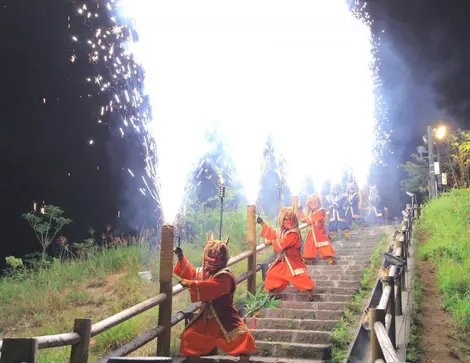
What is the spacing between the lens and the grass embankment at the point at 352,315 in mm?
5758

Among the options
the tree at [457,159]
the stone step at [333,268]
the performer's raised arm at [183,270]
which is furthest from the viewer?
the tree at [457,159]

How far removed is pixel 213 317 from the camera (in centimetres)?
501

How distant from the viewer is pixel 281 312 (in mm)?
7051

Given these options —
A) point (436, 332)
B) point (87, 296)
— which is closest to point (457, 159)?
point (436, 332)

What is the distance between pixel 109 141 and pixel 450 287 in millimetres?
12726

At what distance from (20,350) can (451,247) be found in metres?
9.27

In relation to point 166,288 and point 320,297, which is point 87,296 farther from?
point 320,297

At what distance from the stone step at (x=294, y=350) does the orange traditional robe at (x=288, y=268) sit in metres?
1.75

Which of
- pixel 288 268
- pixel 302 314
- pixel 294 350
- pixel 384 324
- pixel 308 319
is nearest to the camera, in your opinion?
pixel 384 324

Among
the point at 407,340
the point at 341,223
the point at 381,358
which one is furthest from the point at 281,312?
the point at 341,223

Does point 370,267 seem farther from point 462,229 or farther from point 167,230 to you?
point 167,230

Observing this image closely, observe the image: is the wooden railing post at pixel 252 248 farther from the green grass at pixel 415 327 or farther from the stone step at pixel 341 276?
the green grass at pixel 415 327

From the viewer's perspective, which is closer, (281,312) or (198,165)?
(281,312)

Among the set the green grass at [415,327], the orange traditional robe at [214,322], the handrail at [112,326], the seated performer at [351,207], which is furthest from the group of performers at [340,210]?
the orange traditional robe at [214,322]
